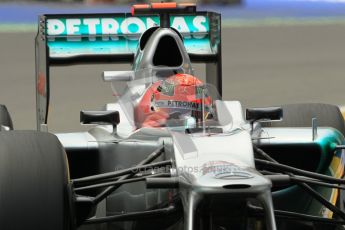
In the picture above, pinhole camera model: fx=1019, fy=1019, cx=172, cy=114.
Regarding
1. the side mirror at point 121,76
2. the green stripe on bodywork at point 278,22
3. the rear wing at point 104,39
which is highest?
the green stripe on bodywork at point 278,22

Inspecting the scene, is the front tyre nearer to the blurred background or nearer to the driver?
the driver

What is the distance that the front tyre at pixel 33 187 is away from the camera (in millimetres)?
5043

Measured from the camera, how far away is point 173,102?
6555 millimetres

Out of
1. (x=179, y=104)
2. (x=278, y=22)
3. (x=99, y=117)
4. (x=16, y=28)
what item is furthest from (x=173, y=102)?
(x=278, y=22)

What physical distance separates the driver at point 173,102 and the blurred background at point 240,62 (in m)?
5.44

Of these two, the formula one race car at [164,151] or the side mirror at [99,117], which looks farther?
the side mirror at [99,117]

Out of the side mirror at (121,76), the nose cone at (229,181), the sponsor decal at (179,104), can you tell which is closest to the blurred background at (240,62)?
the side mirror at (121,76)

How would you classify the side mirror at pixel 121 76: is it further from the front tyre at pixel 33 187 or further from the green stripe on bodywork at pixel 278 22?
the green stripe on bodywork at pixel 278 22

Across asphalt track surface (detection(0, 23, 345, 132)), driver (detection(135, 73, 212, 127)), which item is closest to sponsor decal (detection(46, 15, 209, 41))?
driver (detection(135, 73, 212, 127))

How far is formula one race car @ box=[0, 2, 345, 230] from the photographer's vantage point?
16.5 feet

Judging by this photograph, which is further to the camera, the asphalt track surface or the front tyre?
the asphalt track surface

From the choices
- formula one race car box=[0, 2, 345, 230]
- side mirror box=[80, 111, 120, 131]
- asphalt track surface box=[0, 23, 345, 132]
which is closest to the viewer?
formula one race car box=[0, 2, 345, 230]

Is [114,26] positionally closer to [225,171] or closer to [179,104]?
[179,104]

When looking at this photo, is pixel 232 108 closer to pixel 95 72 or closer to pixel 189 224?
pixel 189 224
